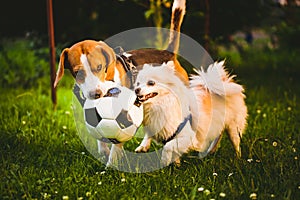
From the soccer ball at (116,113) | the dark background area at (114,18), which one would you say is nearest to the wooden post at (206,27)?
the dark background area at (114,18)

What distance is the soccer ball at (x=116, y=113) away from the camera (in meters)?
2.88

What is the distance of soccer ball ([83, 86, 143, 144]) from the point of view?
2875mm

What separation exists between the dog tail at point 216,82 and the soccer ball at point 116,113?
17.7 inches

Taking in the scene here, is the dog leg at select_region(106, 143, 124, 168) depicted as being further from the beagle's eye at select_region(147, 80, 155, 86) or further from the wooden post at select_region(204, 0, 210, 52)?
the wooden post at select_region(204, 0, 210, 52)

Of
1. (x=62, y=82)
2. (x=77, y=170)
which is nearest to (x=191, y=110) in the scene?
(x=77, y=170)

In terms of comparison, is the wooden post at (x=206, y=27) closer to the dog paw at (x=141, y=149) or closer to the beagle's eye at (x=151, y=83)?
the dog paw at (x=141, y=149)

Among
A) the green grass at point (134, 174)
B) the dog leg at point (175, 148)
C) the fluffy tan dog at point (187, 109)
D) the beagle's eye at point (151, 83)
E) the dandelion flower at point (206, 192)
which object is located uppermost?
the beagle's eye at point (151, 83)

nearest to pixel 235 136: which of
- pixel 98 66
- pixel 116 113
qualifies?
pixel 116 113

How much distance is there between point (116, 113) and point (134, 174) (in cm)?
34

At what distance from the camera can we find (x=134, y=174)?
9.58ft

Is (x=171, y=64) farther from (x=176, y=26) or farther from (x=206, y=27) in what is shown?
(x=206, y=27)

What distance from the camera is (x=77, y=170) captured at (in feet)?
9.89

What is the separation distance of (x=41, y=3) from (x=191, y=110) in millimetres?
3467

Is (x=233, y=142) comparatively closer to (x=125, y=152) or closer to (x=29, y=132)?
(x=125, y=152)
